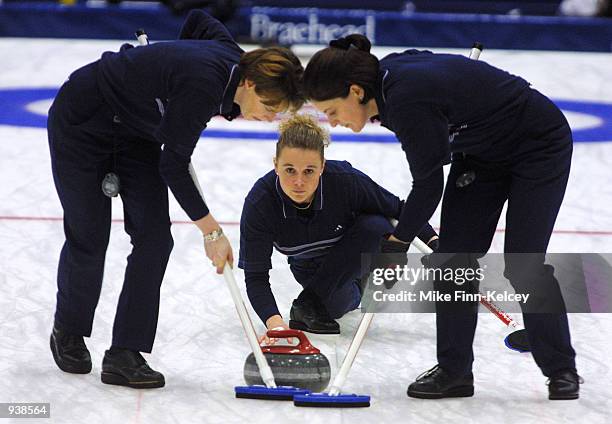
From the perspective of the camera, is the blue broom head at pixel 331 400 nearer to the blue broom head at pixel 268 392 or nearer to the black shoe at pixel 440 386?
the blue broom head at pixel 268 392

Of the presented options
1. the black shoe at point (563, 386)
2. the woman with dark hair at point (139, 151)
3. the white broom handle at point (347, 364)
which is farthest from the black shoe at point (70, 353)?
the black shoe at point (563, 386)

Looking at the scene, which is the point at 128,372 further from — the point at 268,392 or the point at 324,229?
the point at 324,229

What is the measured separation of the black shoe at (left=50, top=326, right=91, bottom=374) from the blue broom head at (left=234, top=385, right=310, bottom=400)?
51cm

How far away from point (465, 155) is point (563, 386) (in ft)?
2.38

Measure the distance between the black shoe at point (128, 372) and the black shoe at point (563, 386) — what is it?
1139 mm

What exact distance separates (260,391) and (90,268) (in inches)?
25.3

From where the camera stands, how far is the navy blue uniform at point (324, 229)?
3324mm

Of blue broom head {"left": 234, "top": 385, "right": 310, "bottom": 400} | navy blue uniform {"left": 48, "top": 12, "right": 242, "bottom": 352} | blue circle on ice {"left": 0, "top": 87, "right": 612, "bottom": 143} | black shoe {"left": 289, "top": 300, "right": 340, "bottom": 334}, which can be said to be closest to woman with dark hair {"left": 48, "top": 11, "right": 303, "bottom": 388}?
navy blue uniform {"left": 48, "top": 12, "right": 242, "bottom": 352}

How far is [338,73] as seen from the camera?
2.67 m

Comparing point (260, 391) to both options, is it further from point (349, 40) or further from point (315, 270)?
point (349, 40)

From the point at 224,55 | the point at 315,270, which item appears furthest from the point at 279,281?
the point at 224,55

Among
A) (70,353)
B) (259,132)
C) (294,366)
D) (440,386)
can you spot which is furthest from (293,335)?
(259,132)

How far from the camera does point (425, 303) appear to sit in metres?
3.50

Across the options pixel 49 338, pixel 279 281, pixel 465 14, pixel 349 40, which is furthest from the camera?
pixel 465 14
